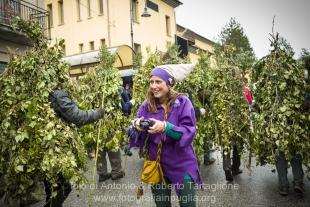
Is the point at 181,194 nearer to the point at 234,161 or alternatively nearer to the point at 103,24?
the point at 234,161

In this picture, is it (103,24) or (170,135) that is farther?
(103,24)

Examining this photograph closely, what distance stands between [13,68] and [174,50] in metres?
3.80

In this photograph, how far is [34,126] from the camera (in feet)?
11.4

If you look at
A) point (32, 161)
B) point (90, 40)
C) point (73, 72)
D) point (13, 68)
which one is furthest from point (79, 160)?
point (90, 40)

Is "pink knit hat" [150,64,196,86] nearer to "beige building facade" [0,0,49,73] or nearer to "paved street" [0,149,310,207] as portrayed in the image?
"paved street" [0,149,310,207]

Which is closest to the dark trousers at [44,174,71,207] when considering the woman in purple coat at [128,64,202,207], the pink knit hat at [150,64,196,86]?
the woman in purple coat at [128,64,202,207]

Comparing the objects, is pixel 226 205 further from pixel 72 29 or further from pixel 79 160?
pixel 72 29

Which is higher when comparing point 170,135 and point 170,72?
point 170,72

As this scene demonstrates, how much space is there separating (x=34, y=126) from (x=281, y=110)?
3602mm

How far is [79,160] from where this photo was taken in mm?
3693

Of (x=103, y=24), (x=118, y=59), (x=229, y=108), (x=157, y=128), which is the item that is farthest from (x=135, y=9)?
(x=157, y=128)

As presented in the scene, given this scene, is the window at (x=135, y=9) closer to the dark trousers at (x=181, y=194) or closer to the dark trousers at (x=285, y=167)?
the dark trousers at (x=285, y=167)

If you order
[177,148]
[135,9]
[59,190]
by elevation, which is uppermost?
[135,9]

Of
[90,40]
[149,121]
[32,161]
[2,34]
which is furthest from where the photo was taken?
[90,40]
